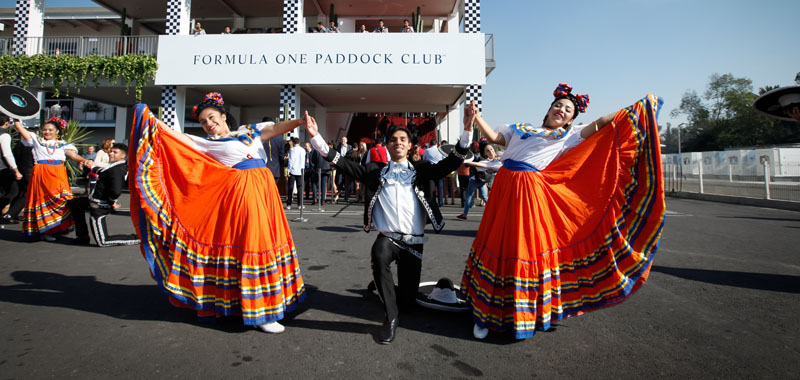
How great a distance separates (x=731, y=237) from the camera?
23.0 feet

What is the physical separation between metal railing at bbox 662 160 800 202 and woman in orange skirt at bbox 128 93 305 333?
53.3 feet

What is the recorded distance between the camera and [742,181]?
→ 1862 centimetres

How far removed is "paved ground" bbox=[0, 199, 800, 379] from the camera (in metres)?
2.42

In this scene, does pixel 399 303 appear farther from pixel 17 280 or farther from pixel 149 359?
pixel 17 280

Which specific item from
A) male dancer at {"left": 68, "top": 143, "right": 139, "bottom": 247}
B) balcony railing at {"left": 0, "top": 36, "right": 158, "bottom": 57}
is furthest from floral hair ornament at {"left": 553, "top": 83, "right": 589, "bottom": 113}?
balcony railing at {"left": 0, "top": 36, "right": 158, "bottom": 57}

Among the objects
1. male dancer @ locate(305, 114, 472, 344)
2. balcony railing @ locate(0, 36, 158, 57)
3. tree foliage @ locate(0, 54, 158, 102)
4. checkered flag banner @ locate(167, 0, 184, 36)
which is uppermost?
checkered flag banner @ locate(167, 0, 184, 36)

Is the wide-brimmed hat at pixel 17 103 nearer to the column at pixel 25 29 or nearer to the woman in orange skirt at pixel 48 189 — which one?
the woman in orange skirt at pixel 48 189

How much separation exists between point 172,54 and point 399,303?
14.6m

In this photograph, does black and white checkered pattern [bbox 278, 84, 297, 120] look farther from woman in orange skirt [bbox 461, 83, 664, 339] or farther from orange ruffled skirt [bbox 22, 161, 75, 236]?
woman in orange skirt [bbox 461, 83, 664, 339]

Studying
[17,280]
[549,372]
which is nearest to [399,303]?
[549,372]

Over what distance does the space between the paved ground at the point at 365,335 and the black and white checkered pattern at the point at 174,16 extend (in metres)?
12.4

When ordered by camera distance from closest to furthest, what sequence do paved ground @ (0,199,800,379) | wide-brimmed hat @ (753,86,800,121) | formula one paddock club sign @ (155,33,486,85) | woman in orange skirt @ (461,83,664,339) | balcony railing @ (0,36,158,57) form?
1. paved ground @ (0,199,800,379)
2. woman in orange skirt @ (461,83,664,339)
3. wide-brimmed hat @ (753,86,800,121)
4. formula one paddock club sign @ (155,33,486,85)
5. balcony railing @ (0,36,158,57)

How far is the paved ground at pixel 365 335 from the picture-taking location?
242cm

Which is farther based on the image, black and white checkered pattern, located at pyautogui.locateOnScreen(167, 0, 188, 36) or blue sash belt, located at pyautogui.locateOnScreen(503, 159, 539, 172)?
black and white checkered pattern, located at pyautogui.locateOnScreen(167, 0, 188, 36)
